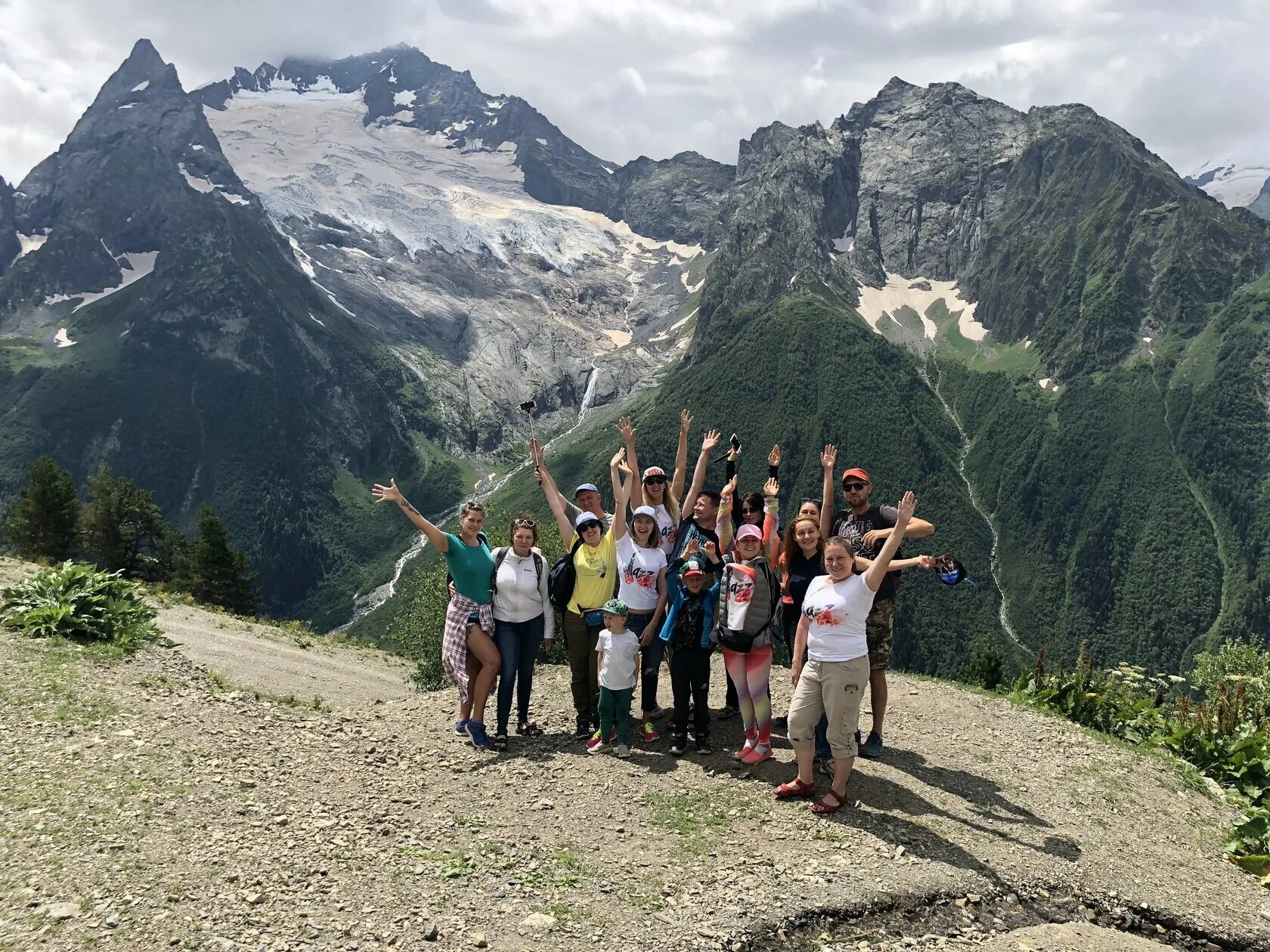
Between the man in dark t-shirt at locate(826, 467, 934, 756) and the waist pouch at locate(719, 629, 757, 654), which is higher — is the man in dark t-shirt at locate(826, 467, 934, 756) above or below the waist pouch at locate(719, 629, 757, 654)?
above

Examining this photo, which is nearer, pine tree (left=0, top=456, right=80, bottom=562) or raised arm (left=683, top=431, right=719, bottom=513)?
raised arm (left=683, top=431, right=719, bottom=513)

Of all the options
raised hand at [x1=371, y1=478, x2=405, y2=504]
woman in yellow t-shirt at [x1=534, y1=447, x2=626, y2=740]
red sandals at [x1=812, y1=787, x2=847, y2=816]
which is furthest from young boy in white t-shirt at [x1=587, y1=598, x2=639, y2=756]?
raised hand at [x1=371, y1=478, x2=405, y2=504]

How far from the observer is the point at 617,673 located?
428 inches

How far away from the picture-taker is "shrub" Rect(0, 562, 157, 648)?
44.9 ft

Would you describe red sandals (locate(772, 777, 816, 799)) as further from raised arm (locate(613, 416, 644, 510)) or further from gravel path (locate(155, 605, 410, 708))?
gravel path (locate(155, 605, 410, 708))

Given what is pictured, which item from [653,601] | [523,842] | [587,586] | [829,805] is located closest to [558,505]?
[587,586]

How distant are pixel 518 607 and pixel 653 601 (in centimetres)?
187

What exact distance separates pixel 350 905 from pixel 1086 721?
13745 mm

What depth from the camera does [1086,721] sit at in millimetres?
15359

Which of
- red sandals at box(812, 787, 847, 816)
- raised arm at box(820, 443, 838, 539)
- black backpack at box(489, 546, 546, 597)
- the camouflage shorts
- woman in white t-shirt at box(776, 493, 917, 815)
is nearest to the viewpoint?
woman in white t-shirt at box(776, 493, 917, 815)

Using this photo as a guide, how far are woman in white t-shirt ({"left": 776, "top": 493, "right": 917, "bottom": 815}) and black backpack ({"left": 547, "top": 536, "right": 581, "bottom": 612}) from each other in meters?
3.39

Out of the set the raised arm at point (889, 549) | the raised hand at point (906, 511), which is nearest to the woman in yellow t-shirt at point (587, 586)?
the raised arm at point (889, 549)

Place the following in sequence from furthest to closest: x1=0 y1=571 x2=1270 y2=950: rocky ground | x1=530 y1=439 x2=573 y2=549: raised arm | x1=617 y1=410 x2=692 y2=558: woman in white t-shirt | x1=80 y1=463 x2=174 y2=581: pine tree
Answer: x1=80 y1=463 x2=174 y2=581: pine tree < x1=617 y1=410 x2=692 y2=558: woman in white t-shirt < x1=530 y1=439 x2=573 y2=549: raised arm < x1=0 y1=571 x2=1270 y2=950: rocky ground

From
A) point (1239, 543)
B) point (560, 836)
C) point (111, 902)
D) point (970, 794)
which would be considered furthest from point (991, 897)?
point (1239, 543)
